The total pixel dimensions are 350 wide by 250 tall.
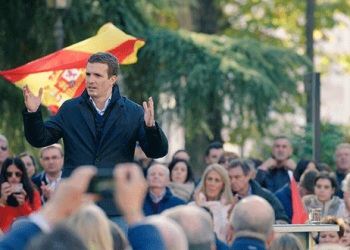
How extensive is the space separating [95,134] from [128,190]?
8.91 feet

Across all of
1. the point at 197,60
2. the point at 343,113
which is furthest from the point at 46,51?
the point at 343,113

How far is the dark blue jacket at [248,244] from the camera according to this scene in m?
4.84

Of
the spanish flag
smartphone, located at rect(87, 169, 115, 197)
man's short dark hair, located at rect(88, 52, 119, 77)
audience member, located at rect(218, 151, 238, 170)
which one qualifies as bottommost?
smartphone, located at rect(87, 169, 115, 197)

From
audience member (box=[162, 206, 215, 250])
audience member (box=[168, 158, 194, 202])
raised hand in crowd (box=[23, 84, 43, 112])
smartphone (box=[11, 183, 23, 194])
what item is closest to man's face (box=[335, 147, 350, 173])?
audience member (box=[168, 158, 194, 202])

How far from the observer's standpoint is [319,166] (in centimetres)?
1289

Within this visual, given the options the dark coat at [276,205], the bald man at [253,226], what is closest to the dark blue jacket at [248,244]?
the bald man at [253,226]

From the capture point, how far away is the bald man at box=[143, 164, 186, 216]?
1034 centimetres

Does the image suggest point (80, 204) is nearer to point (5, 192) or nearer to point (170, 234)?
point (170, 234)

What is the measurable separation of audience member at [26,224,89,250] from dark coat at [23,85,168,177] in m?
2.98

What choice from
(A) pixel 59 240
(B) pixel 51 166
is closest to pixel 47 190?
(B) pixel 51 166

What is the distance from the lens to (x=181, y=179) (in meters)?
12.3

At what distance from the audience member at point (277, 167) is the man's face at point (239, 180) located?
199 cm

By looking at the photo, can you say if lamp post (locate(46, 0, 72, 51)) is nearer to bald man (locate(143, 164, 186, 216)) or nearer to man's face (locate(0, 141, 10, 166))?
man's face (locate(0, 141, 10, 166))

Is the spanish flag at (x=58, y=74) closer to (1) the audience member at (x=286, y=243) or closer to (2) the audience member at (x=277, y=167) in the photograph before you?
(2) the audience member at (x=277, y=167)
